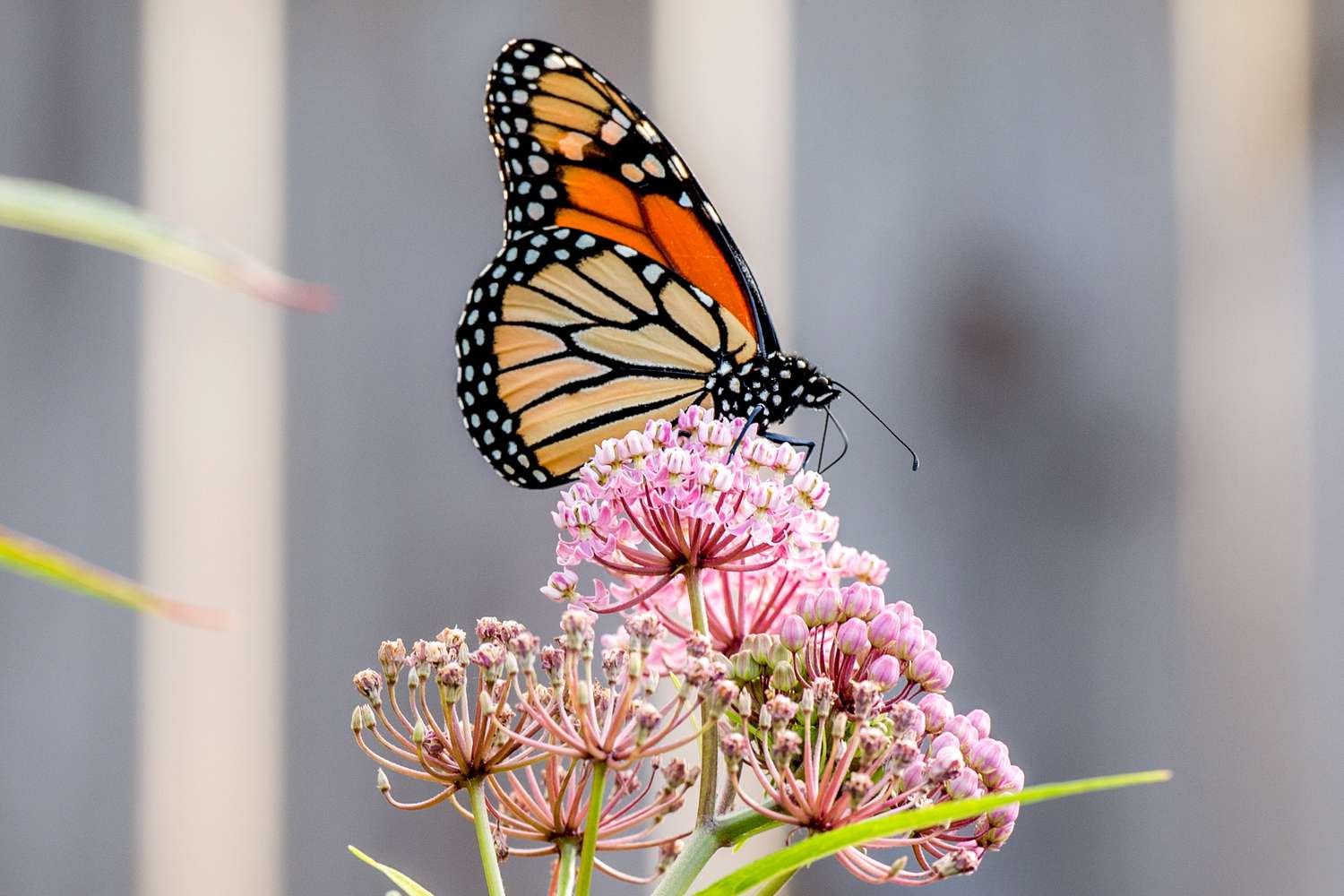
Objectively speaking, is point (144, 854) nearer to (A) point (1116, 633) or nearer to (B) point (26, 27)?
(B) point (26, 27)

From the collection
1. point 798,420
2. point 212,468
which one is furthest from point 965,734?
point 212,468

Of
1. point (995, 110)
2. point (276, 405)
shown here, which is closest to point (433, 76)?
point (276, 405)

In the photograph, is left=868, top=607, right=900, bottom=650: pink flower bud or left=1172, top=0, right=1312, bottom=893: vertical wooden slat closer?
left=868, top=607, right=900, bottom=650: pink flower bud

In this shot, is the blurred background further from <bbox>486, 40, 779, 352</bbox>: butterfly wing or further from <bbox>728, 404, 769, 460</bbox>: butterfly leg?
<bbox>728, 404, 769, 460</bbox>: butterfly leg

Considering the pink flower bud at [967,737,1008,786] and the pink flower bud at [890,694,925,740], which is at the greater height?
the pink flower bud at [890,694,925,740]

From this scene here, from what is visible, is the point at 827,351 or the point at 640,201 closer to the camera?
the point at 640,201

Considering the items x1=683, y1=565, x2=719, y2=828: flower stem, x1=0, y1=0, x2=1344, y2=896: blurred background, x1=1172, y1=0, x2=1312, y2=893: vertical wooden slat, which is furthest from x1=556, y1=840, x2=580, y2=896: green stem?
x1=1172, y1=0, x2=1312, y2=893: vertical wooden slat

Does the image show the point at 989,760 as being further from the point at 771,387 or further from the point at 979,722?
the point at 771,387
